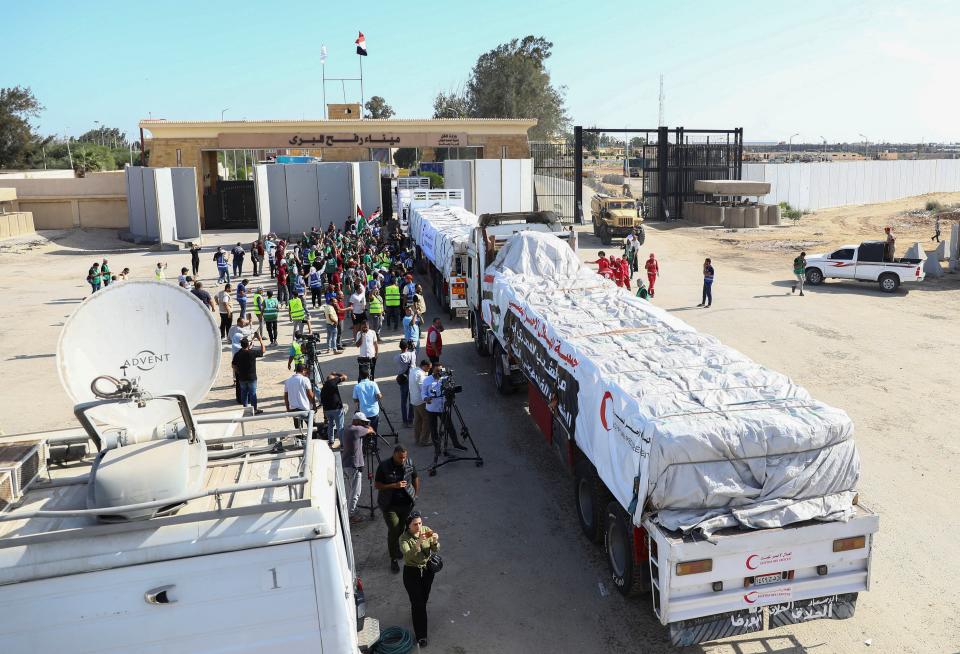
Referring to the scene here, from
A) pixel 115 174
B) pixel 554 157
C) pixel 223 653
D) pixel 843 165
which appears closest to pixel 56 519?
pixel 223 653

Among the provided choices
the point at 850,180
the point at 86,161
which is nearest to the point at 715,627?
the point at 850,180

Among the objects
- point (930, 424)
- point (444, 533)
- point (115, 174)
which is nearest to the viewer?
point (444, 533)

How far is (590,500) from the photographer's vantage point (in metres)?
9.20

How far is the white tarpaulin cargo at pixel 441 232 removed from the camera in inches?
815

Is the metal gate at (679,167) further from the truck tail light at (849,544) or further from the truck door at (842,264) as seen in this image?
the truck tail light at (849,544)

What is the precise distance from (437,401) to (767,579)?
20.4 ft

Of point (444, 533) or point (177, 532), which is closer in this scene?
point (177, 532)

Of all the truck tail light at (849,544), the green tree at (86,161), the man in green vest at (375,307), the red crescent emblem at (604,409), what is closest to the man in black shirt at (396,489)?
the red crescent emblem at (604,409)

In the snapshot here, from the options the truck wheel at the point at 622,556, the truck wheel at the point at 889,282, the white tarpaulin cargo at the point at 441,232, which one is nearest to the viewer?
the truck wheel at the point at 622,556

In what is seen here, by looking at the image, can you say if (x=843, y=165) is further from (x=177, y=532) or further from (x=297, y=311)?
(x=177, y=532)

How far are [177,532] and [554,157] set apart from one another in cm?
4581

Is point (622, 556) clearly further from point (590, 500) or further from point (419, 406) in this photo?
point (419, 406)

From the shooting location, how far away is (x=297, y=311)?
17578 mm

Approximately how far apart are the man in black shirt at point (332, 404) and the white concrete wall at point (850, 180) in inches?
1882
